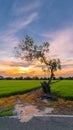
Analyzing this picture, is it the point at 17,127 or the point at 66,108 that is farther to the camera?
the point at 66,108

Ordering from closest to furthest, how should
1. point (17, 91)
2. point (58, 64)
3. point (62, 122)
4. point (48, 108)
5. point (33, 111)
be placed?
1. point (62, 122)
2. point (33, 111)
3. point (48, 108)
4. point (58, 64)
5. point (17, 91)

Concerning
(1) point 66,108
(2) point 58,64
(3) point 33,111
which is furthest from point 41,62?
(3) point 33,111

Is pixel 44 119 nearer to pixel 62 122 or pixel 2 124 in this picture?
pixel 62 122

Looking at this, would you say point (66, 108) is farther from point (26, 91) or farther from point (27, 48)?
point (26, 91)

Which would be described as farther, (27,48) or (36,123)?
(27,48)

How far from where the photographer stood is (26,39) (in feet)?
87.6

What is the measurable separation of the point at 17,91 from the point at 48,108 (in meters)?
9.58

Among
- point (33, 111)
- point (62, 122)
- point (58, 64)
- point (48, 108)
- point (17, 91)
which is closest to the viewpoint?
point (62, 122)

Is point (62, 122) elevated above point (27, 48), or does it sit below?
below

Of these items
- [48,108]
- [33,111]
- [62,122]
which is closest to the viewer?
[62,122]

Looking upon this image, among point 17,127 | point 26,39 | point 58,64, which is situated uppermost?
point 26,39

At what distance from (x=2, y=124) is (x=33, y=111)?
3.81 m

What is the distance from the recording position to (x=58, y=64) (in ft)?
86.4

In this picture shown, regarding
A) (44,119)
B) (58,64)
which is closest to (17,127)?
(44,119)
